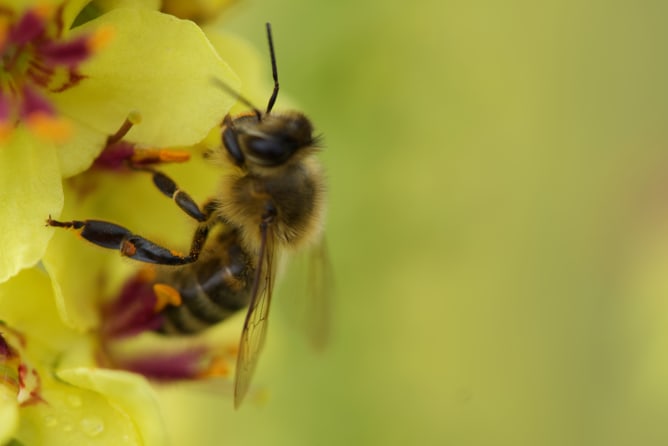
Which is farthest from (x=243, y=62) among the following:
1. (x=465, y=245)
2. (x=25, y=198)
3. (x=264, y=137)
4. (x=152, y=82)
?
(x=465, y=245)

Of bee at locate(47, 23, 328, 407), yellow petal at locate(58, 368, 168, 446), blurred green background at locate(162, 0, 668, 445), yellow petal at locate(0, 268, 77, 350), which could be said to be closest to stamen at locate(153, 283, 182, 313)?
bee at locate(47, 23, 328, 407)

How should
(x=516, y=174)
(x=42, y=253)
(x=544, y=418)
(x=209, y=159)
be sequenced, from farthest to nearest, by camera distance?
(x=516, y=174) < (x=544, y=418) < (x=209, y=159) < (x=42, y=253)

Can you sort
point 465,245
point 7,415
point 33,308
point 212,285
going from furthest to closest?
point 465,245 < point 212,285 < point 33,308 < point 7,415

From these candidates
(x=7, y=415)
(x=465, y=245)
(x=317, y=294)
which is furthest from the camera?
(x=465, y=245)

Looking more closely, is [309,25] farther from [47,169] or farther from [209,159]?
[47,169]

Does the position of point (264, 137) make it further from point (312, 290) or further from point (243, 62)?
point (312, 290)

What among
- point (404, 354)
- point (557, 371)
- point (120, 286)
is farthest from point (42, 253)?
point (557, 371)

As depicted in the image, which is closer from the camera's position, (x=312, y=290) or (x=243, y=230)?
(x=243, y=230)

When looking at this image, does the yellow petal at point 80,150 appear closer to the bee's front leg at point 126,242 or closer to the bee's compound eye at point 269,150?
the bee's front leg at point 126,242

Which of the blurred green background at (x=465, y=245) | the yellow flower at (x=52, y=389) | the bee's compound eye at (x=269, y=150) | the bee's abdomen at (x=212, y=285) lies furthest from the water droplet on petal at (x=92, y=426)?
the blurred green background at (x=465, y=245)
